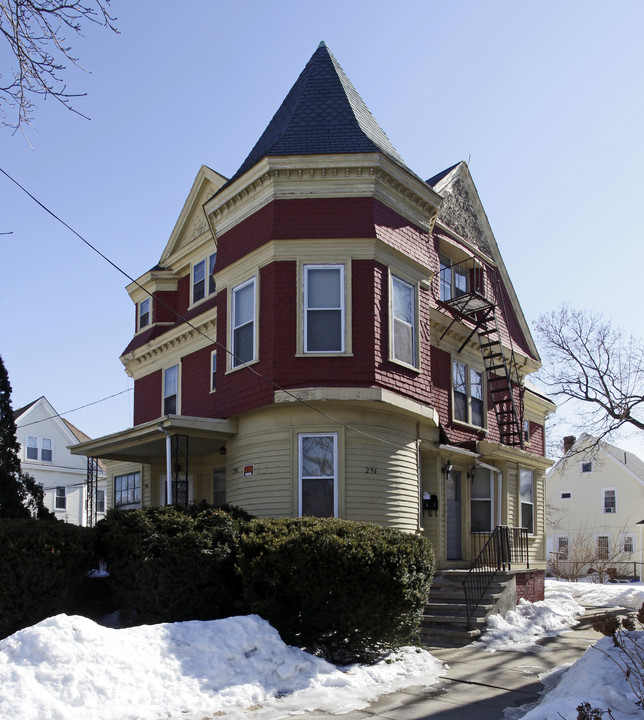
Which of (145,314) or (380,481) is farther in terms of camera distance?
(145,314)

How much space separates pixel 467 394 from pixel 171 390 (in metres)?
7.72

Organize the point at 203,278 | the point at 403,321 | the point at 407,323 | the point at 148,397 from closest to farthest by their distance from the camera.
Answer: the point at 403,321
the point at 407,323
the point at 203,278
the point at 148,397

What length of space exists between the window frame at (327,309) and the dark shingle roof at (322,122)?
2.19m

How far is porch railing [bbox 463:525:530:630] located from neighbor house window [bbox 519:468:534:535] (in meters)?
0.57

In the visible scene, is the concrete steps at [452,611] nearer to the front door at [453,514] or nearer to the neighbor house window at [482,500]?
the front door at [453,514]

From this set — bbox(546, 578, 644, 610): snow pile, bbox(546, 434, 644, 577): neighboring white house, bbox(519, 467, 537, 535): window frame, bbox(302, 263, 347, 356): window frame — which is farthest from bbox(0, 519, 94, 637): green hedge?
bbox(546, 434, 644, 577): neighboring white house

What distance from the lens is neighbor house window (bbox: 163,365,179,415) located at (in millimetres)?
19203

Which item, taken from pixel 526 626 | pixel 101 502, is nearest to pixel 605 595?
pixel 526 626

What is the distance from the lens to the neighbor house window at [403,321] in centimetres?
1416

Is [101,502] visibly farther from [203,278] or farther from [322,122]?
[322,122]

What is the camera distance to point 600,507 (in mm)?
41594

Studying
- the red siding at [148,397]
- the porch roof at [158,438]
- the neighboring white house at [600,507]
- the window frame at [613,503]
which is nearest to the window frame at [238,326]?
the porch roof at [158,438]

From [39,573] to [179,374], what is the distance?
31.2 ft

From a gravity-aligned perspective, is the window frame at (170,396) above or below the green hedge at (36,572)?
above
